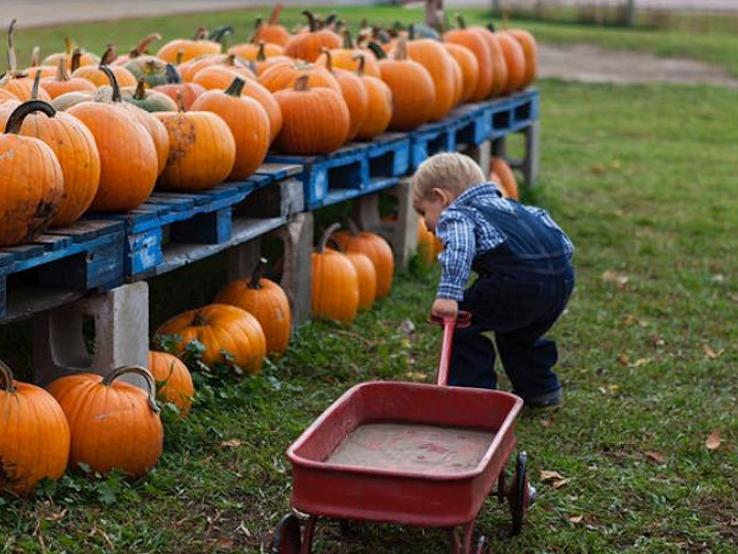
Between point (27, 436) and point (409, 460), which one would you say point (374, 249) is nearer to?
point (409, 460)

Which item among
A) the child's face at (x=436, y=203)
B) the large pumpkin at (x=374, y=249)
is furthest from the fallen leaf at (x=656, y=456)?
the large pumpkin at (x=374, y=249)

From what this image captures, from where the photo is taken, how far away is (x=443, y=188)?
5.48 metres

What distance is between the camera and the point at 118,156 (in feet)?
17.2

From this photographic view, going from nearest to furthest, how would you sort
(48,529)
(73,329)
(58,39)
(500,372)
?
(48,529), (73,329), (500,372), (58,39)

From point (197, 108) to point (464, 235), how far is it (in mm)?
1554

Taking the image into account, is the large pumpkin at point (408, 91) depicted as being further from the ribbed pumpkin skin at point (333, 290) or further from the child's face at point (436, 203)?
the child's face at point (436, 203)

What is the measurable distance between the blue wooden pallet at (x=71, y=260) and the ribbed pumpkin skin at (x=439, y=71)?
3.72 m

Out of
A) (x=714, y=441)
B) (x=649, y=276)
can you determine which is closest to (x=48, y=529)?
(x=714, y=441)

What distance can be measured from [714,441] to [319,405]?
1.54m

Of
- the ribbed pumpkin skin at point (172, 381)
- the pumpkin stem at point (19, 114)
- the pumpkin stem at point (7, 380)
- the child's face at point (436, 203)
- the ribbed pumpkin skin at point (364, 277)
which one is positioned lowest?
the ribbed pumpkin skin at point (364, 277)

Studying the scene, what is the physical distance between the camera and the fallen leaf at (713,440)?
561 cm

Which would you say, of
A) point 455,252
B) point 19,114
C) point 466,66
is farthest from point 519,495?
point 466,66

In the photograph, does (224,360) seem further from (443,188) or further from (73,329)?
(443,188)

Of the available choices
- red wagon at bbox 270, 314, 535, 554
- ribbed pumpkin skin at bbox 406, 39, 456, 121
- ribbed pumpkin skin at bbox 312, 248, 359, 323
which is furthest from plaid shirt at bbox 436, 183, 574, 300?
ribbed pumpkin skin at bbox 406, 39, 456, 121
